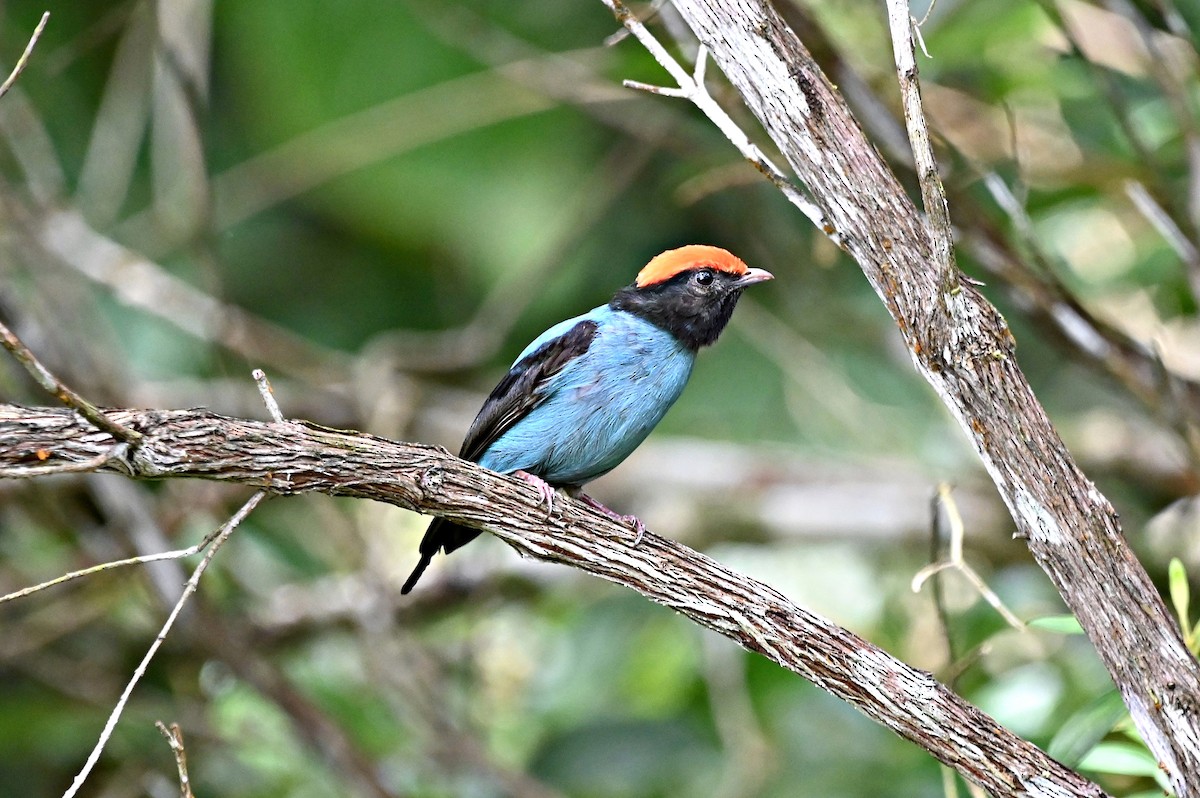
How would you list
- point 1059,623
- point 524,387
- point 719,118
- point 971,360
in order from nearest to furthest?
point 971,360
point 719,118
point 1059,623
point 524,387

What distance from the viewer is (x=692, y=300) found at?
435cm

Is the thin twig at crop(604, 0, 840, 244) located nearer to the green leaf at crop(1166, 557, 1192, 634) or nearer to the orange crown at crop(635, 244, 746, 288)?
the green leaf at crop(1166, 557, 1192, 634)

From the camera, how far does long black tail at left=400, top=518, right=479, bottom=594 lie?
3.89 metres

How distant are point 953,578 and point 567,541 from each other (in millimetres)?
4601

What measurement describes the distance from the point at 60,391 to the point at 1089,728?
89.9 inches

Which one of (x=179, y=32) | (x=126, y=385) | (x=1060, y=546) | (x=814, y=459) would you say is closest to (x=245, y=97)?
(x=179, y=32)

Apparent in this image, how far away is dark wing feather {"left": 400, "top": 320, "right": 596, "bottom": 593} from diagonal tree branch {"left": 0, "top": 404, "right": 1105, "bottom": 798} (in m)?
1.22

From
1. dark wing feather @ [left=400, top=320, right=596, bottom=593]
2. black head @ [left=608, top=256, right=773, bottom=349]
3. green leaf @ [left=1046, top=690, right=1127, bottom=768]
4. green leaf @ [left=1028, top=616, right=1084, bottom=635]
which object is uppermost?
dark wing feather @ [left=400, top=320, right=596, bottom=593]

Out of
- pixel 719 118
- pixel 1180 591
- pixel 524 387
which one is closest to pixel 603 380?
pixel 524 387

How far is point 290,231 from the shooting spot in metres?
8.29

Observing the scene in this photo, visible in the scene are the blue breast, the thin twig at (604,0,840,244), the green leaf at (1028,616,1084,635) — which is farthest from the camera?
the blue breast

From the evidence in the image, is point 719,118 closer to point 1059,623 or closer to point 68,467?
point 1059,623

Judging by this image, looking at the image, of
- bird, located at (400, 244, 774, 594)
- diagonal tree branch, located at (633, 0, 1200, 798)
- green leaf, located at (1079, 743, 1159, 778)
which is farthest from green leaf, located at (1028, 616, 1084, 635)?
bird, located at (400, 244, 774, 594)

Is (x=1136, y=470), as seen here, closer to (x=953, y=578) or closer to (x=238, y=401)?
(x=953, y=578)
